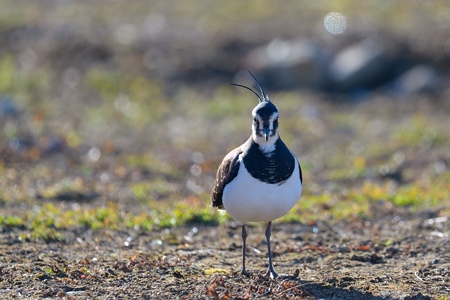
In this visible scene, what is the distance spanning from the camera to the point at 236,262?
7465 millimetres

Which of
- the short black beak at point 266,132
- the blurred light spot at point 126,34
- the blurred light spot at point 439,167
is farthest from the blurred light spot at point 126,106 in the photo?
the short black beak at point 266,132

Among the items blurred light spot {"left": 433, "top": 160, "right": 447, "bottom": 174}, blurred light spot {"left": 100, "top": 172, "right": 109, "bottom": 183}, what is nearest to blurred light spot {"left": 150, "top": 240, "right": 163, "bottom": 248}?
blurred light spot {"left": 100, "top": 172, "right": 109, "bottom": 183}

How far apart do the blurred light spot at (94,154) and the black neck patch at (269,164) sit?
6.00 meters

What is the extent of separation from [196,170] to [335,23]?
7446mm

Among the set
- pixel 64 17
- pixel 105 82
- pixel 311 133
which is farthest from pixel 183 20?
pixel 311 133

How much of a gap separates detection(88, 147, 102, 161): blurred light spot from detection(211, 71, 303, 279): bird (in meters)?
5.85

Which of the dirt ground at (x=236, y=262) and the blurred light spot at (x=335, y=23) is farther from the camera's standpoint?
the blurred light spot at (x=335, y=23)

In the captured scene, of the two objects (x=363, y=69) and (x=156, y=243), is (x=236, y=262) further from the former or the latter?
(x=363, y=69)

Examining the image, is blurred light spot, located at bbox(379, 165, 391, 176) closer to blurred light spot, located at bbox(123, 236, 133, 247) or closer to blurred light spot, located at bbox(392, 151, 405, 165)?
blurred light spot, located at bbox(392, 151, 405, 165)

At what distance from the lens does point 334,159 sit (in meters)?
12.4

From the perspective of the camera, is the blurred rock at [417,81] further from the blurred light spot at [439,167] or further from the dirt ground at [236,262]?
the dirt ground at [236,262]

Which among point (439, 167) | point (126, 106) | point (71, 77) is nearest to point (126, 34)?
point (71, 77)

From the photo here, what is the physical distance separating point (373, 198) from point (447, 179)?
156 cm

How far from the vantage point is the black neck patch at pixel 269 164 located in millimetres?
6582
